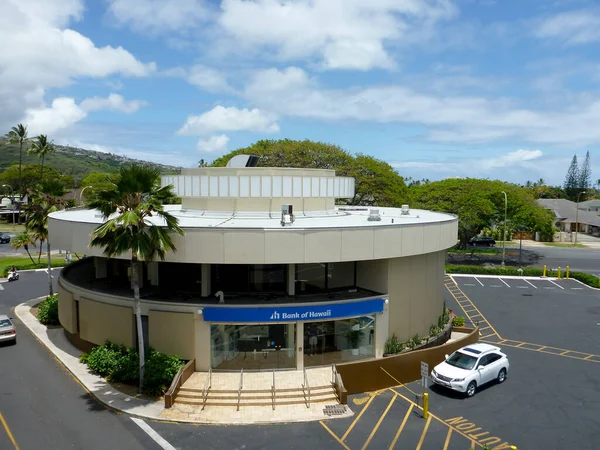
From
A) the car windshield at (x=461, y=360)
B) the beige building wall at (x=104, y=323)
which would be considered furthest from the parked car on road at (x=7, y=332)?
the car windshield at (x=461, y=360)

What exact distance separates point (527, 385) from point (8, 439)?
77.0 ft

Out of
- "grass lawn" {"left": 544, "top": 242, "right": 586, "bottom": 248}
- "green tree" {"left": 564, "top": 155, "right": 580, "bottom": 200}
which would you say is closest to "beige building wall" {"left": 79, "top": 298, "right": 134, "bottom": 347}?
"grass lawn" {"left": 544, "top": 242, "right": 586, "bottom": 248}

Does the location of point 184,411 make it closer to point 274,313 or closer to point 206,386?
point 206,386

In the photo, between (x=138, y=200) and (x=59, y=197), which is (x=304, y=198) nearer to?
(x=138, y=200)

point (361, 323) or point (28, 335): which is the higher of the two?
point (361, 323)

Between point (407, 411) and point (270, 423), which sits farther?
point (407, 411)

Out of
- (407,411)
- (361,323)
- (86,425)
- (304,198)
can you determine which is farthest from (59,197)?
(407,411)

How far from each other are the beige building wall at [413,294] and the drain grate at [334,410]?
6134 mm

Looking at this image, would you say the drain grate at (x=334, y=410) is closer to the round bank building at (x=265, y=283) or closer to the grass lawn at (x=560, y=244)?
the round bank building at (x=265, y=283)

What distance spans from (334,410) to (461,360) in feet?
24.7

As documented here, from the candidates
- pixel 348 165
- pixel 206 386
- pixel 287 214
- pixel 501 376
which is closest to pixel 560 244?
pixel 348 165

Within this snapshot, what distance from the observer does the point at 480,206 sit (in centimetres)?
6269

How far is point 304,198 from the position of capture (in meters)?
29.1

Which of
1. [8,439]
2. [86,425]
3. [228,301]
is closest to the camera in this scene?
[8,439]
